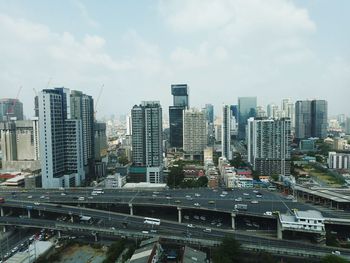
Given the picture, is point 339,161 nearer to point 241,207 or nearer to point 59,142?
point 241,207

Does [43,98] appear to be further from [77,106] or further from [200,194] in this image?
[200,194]

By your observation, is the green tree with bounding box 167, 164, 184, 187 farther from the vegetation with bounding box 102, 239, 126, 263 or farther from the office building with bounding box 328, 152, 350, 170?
the office building with bounding box 328, 152, 350, 170

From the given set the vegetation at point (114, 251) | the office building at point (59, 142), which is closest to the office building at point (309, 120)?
the office building at point (59, 142)

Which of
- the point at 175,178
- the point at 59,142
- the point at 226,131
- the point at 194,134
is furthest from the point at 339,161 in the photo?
the point at 59,142

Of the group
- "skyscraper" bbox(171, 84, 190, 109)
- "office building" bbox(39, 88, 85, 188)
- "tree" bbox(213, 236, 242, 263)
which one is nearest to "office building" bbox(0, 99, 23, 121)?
"skyscraper" bbox(171, 84, 190, 109)

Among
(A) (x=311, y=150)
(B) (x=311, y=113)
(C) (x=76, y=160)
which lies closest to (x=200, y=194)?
(C) (x=76, y=160)

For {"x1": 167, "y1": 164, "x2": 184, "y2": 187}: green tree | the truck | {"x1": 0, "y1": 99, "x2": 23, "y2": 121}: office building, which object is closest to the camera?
the truck
